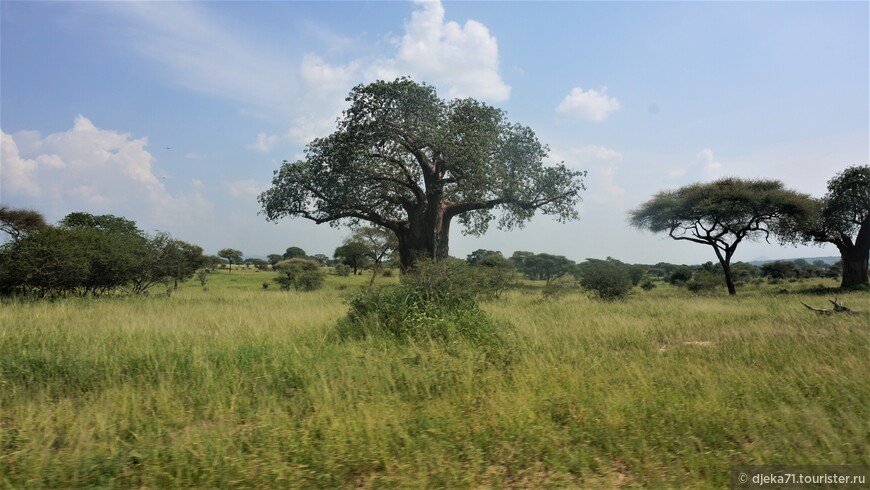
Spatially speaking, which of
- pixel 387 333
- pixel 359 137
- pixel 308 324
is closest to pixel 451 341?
pixel 387 333

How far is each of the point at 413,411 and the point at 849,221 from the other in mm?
33022

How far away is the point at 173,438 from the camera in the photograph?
3504mm

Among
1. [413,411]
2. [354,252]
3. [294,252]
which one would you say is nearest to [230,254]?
[294,252]

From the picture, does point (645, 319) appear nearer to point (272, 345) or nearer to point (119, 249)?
point (272, 345)

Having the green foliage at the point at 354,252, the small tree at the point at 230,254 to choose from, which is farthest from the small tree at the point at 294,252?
the green foliage at the point at 354,252

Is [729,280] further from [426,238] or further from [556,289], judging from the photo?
[426,238]

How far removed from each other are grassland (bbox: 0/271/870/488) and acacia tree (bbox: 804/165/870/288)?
25.3 m

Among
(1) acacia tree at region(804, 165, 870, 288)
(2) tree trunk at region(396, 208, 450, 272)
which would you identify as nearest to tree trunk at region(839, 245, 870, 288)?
(1) acacia tree at region(804, 165, 870, 288)

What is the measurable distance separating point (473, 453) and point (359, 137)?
613 inches

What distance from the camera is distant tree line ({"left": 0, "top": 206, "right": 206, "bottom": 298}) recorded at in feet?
44.3

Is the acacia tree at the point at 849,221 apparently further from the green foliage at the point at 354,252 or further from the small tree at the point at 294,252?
the small tree at the point at 294,252

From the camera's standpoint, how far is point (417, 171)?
1984cm

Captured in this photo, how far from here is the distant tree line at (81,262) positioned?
531 inches

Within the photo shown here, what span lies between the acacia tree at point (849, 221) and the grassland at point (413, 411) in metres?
25.3
